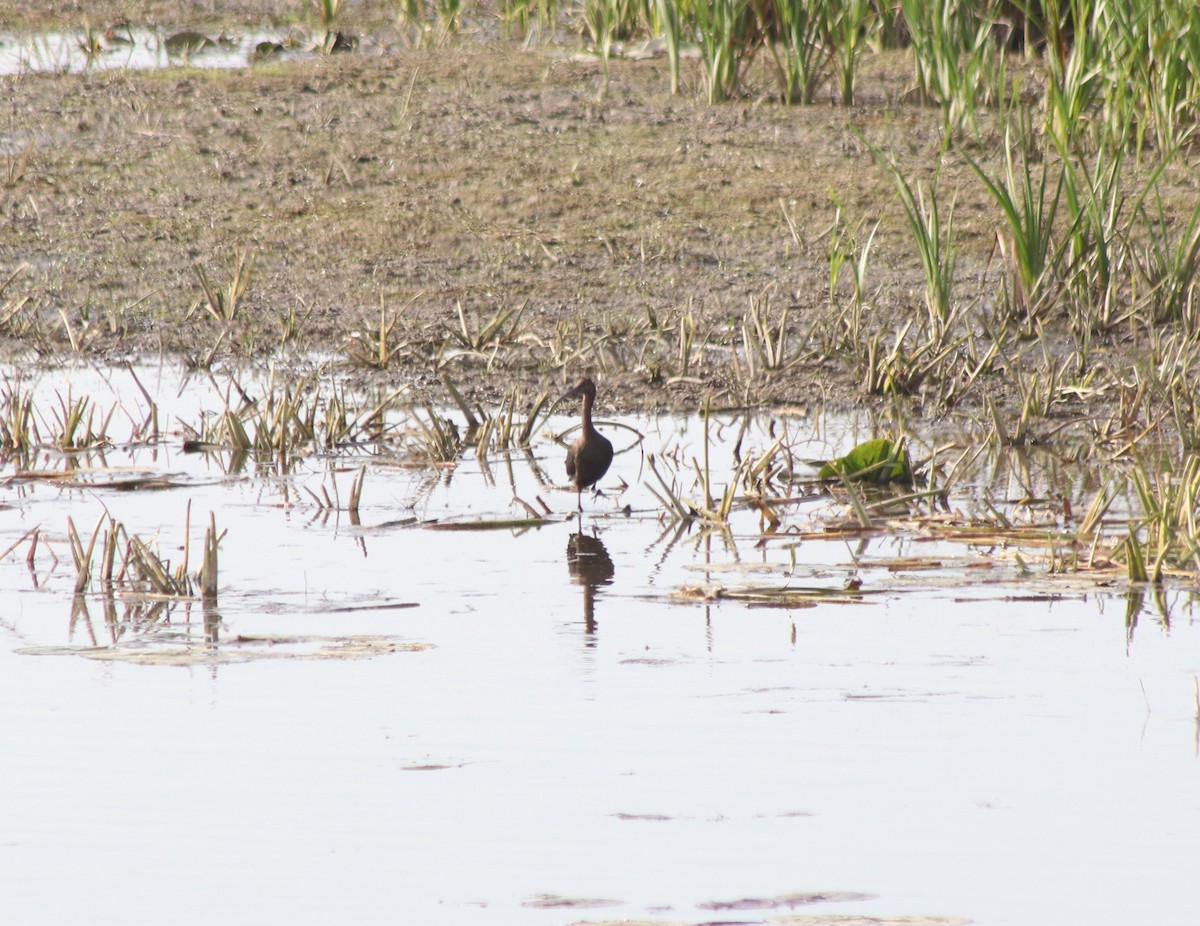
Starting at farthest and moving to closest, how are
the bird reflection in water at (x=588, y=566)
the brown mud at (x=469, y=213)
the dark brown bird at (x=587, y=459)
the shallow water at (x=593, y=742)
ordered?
the brown mud at (x=469, y=213)
the dark brown bird at (x=587, y=459)
the bird reflection in water at (x=588, y=566)
the shallow water at (x=593, y=742)

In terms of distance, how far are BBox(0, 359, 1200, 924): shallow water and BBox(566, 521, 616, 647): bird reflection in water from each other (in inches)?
0.7

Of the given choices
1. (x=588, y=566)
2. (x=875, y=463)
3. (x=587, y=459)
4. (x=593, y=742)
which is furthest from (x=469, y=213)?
(x=593, y=742)

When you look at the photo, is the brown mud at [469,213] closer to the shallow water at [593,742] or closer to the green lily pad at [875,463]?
the green lily pad at [875,463]

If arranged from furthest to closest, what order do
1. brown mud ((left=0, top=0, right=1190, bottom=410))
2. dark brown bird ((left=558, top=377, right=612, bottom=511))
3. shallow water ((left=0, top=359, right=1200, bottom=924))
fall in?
brown mud ((left=0, top=0, right=1190, bottom=410))
dark brown bird ((left=558, top=377, right=612, bottom=511))
shallow water ((left=0, top=359, right=1200, bottom=924))

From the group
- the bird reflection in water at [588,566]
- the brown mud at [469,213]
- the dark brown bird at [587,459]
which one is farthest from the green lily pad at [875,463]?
the brown mud at [469,213]

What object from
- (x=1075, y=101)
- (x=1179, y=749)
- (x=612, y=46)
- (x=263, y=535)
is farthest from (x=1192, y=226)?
(x=612, y=46)

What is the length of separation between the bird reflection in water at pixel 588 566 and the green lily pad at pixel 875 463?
86cm

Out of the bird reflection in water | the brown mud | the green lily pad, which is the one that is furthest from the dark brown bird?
the brown mud

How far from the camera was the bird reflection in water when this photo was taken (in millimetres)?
4719

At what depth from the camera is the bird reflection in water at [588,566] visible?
472cm

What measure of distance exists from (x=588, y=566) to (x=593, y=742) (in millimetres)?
1575

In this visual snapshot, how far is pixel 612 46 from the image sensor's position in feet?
41.9

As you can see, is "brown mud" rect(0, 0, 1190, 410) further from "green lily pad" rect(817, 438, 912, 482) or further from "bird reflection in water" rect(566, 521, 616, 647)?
"bird reflection in water" rect(566, 521, 616, 647)

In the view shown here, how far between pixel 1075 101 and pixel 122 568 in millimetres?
5781
